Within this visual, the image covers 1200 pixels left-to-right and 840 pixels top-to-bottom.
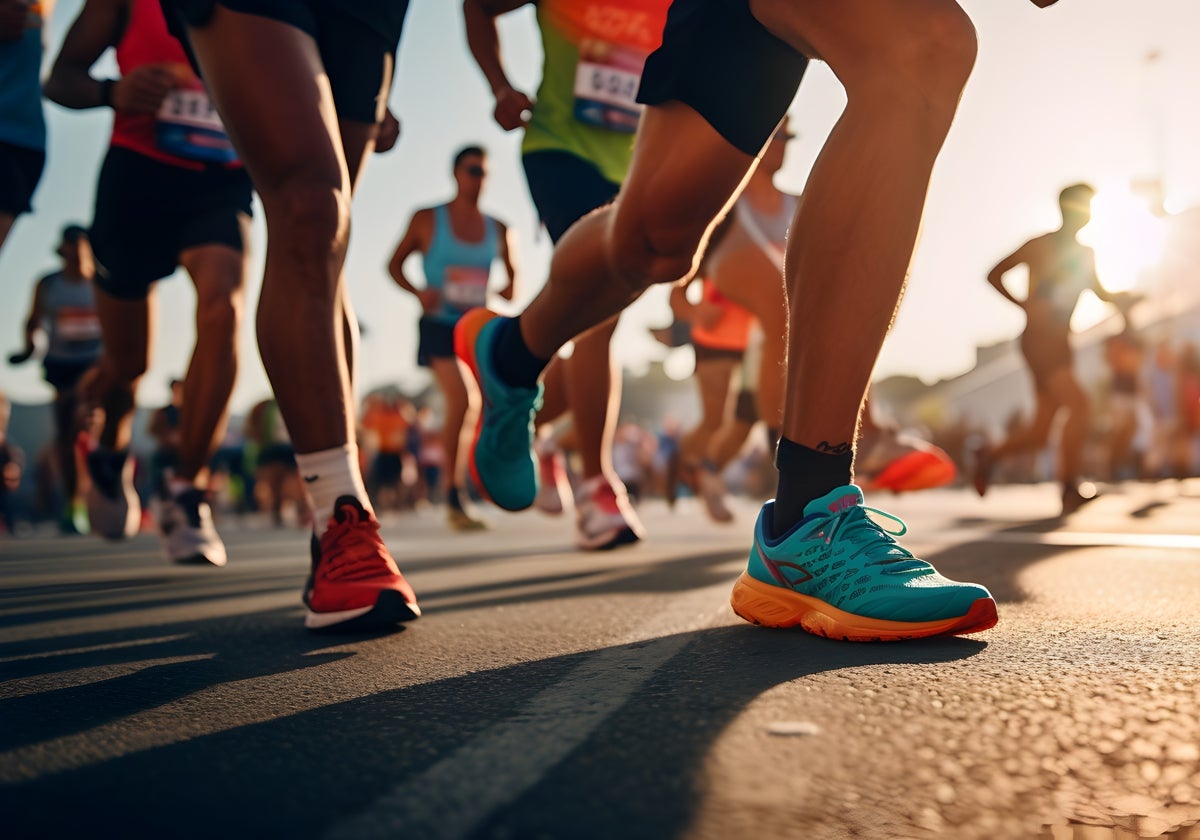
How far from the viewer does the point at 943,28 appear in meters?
1.40

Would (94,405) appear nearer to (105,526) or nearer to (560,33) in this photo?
(105,526)

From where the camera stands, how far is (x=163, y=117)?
130 inches

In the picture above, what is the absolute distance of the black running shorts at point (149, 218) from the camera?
3357 mm

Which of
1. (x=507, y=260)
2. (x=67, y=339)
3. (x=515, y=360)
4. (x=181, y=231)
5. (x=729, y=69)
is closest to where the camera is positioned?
(x=729, y=69)

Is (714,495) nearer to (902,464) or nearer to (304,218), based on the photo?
(902,464)

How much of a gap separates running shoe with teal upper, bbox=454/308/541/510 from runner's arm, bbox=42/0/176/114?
1214 millimetres

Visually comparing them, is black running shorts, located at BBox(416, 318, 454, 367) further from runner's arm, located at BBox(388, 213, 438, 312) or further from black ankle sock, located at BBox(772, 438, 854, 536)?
black ankle sock, located at BBox(772, 438, 854, 536)

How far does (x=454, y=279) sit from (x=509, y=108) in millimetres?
3376

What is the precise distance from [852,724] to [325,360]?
4.14 ft

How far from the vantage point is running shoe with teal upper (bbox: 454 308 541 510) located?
2.34 meters

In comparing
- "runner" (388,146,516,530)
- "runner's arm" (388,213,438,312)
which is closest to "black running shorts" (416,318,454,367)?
"runner" (388,146,516,530)

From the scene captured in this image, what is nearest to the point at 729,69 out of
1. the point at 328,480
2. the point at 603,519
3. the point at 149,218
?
the point at 328,480

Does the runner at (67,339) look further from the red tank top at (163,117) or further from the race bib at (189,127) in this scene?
the race bib at (189,127)

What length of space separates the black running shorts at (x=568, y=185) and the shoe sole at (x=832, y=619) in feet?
7.28
